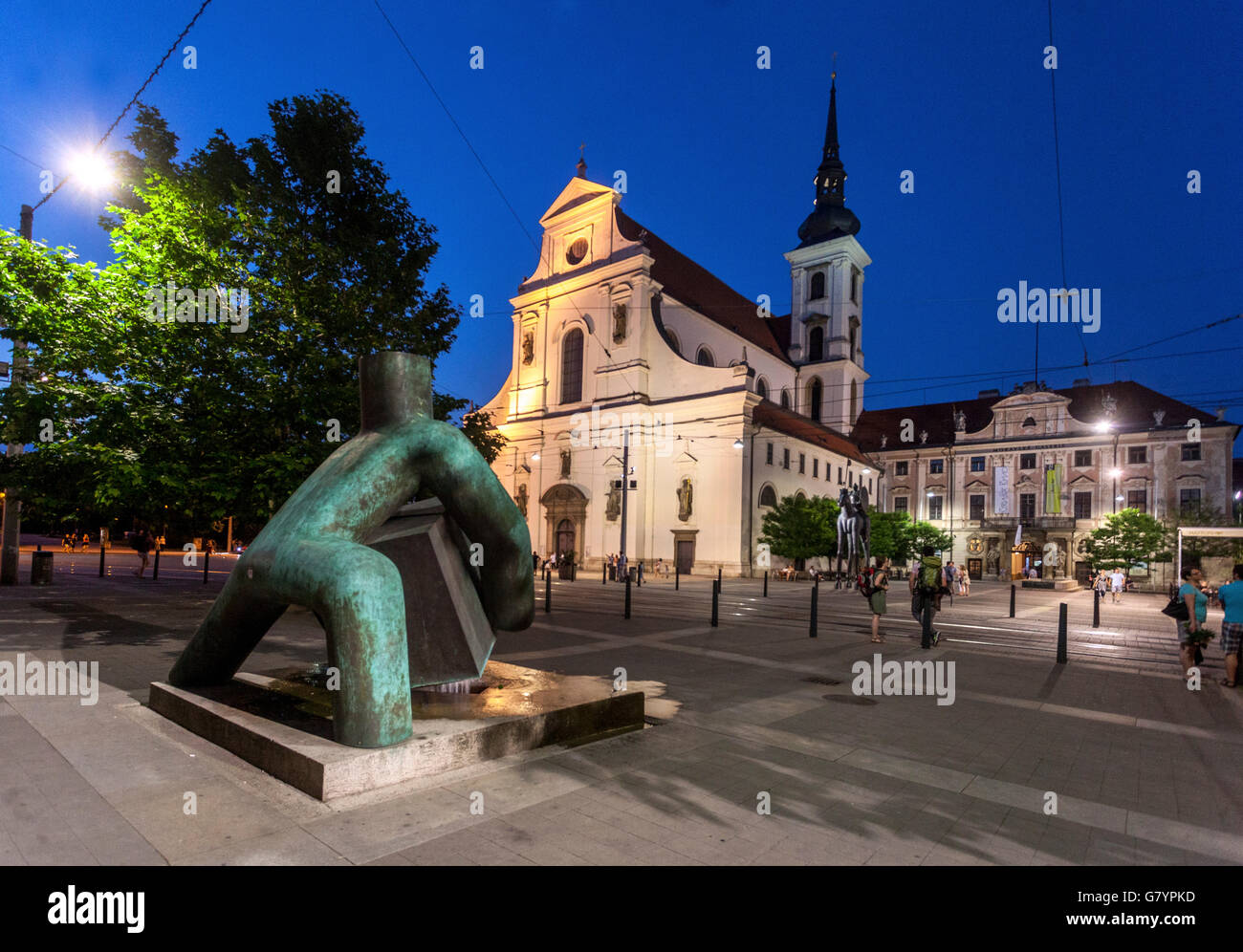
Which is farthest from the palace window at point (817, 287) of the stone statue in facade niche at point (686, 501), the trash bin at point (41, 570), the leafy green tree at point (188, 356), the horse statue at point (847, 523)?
the trash bin at point (41, 570)

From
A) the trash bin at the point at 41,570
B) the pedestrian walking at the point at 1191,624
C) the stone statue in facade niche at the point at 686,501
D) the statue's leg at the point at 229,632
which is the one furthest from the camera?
the stone statue in facade niche at the point at 686,501

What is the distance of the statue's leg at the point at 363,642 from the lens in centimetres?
415

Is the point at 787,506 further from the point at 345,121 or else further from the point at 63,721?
the point at 63,721

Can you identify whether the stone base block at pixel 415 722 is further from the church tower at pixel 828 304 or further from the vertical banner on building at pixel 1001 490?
the vertical banner on building at pixel 1001 490

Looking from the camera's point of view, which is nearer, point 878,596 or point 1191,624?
point 1191,624

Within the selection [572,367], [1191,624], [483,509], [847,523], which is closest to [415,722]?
[483,509]

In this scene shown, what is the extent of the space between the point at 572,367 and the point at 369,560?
39.9m

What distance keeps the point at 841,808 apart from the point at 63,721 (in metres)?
6.07

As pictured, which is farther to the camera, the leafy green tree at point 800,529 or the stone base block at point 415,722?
the leafy green tree at point 800,529

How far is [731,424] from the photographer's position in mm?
36562

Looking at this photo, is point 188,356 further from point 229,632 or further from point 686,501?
point 686,501

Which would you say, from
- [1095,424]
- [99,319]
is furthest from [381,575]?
[1095,424]

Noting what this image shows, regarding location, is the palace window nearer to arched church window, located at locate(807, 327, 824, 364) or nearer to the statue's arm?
→ arched church window, located at locate(807, 327, 824, 364)

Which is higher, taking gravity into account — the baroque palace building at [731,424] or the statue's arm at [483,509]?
the baroque palace building at [731,424]
